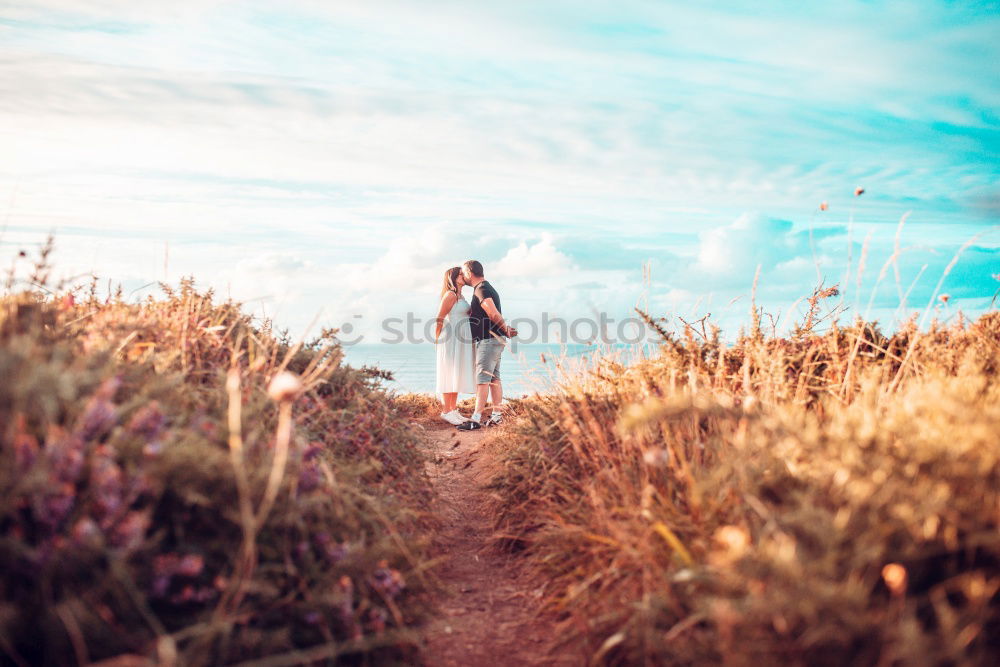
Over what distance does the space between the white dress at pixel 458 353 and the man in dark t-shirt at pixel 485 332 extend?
172 millimetres

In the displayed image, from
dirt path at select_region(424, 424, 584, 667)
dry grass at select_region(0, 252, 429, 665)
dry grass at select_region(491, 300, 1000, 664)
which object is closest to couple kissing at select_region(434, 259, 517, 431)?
dirt path at select_region(424, 424, 584, 667)

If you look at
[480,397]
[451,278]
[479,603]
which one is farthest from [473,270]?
[479,603]

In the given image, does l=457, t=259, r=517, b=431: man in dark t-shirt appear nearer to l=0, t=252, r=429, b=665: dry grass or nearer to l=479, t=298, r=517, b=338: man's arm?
l=479, t=298, r=517, b=338: man's arm

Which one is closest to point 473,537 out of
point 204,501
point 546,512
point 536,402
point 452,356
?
point 546,512

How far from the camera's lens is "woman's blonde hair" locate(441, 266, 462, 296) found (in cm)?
1189

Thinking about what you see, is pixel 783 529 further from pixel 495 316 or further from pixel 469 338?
pixel 469 338

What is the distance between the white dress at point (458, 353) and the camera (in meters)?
12.0

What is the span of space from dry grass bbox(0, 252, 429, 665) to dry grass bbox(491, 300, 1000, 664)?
104 cm

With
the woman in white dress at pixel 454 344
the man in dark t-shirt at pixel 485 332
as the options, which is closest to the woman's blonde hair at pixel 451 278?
the woman in white dress at pixel 454 344

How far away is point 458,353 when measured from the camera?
1202 centimetres

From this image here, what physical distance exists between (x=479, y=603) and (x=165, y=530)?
84.7 inches

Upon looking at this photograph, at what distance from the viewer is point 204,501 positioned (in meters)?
2.45

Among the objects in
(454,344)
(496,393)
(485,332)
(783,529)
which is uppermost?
(485,332)

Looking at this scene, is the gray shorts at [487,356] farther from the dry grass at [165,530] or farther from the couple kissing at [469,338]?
the dry grass at [165,530]
